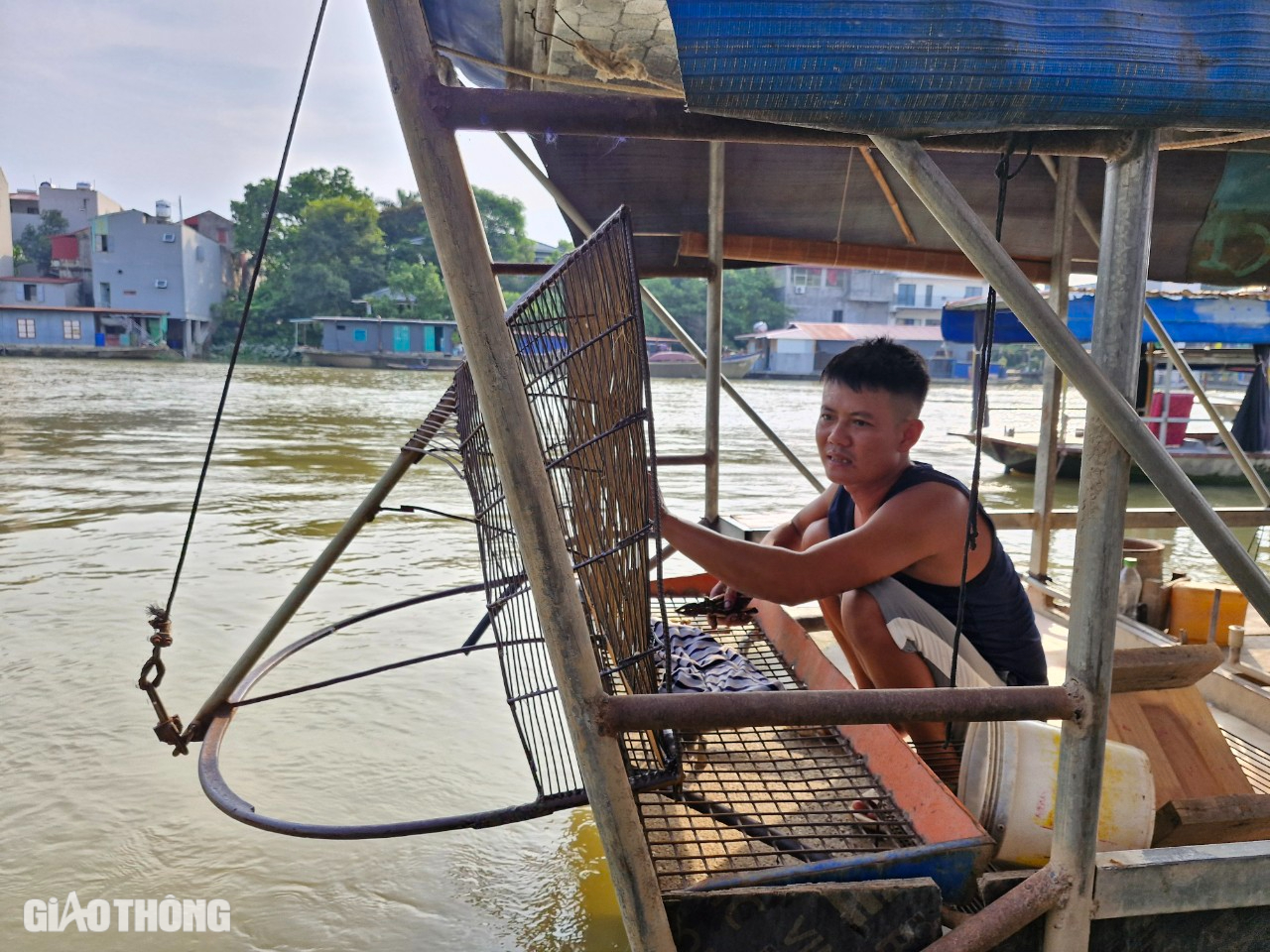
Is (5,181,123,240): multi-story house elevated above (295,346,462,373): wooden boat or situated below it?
above

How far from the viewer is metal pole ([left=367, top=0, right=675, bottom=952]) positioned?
1516 millimetres

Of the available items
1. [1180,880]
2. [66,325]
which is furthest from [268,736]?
[66,325]

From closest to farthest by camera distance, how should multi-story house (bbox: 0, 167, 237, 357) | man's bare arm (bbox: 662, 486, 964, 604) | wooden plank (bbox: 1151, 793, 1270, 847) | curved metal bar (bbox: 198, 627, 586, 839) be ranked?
curved metal bar (bbox: 198, 627, 586, 839)
wooden plank (bbox: 1151, 793, 1270, 847)
man's bare arm (bbox: 662, 486, 964, 604)
multi-story house (bbox: 0, 167, 237, 357)

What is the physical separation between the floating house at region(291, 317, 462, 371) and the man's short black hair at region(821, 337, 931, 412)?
4280 centimetres

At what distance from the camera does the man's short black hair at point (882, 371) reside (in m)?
2.55

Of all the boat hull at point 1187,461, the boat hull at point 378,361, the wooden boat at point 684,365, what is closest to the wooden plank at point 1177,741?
the boat hull at point 1187,461

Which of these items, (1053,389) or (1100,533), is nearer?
(1100,533)

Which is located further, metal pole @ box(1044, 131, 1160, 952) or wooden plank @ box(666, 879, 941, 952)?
wooden plank @ box(666, 879, 941, 952)

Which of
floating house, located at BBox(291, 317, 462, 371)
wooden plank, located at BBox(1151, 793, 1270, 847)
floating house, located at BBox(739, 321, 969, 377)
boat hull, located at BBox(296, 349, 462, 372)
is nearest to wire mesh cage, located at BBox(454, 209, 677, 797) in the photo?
wooden plank, located at BBox(1151, 793, 1270, 847)

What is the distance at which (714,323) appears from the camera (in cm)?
464

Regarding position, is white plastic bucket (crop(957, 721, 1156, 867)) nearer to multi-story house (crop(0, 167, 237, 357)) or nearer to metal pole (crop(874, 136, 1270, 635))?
metal pole (crop(874, 136, 1270, 635))

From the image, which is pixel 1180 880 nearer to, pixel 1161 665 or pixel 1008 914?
pixel 1008 914

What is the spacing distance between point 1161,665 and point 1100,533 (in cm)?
91

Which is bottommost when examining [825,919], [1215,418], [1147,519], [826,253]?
[825,919]
